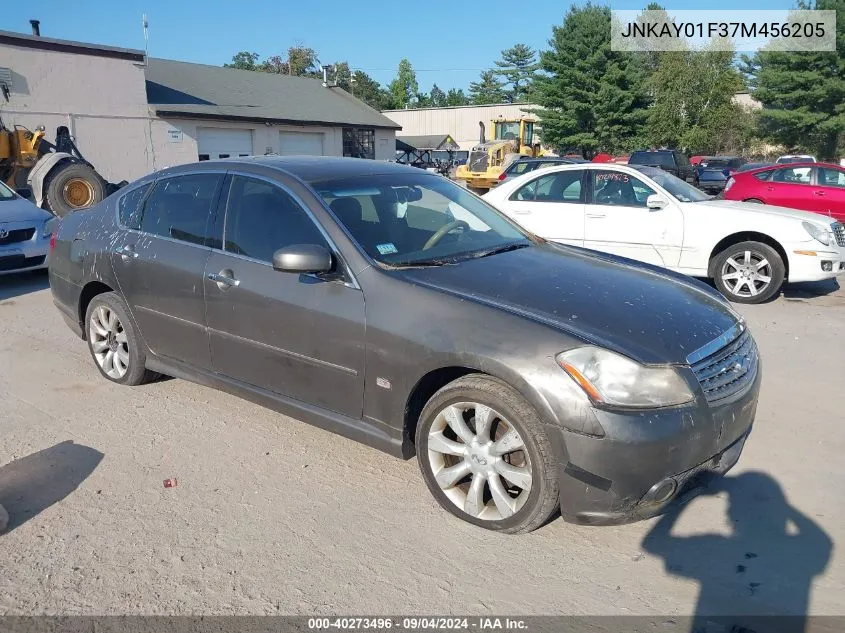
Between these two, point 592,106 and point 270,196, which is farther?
point 592,106

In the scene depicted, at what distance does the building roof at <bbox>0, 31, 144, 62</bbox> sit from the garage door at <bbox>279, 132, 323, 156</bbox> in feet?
23.5

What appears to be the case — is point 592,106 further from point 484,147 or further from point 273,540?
point 273,540

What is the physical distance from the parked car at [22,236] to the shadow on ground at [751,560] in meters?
8.04

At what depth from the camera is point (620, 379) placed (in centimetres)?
287

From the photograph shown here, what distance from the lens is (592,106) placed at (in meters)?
45.3

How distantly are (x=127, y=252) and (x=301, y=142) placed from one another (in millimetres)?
26301

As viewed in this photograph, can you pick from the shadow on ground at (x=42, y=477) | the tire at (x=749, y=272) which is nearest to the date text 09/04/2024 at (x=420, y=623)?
the shadow on ground at (x=42, y=477)

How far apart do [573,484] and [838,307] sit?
6616mm

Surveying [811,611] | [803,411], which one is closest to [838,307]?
[803,411]

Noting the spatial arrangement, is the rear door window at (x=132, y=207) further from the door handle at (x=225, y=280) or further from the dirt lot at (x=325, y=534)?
the dirt lot at (x=325, y=534)

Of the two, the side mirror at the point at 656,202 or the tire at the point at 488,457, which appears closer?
the tire at the point at 488,457

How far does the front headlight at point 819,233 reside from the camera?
25.4ft

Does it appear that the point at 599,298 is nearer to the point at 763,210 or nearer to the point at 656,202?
the point at 656,202

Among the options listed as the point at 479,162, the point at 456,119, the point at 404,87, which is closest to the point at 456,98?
the point at 404,87
